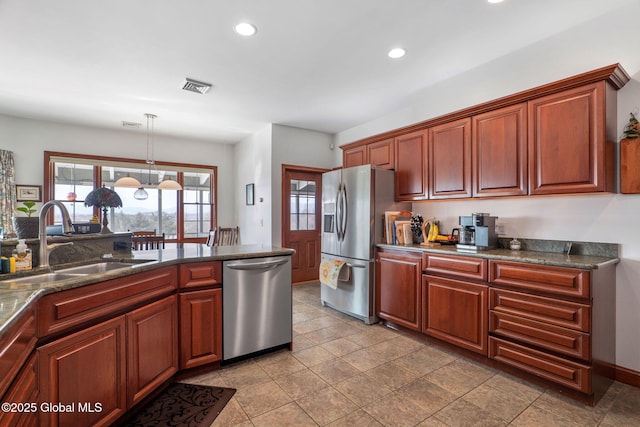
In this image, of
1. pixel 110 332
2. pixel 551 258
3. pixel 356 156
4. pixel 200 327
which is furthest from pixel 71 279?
pixel 356 156

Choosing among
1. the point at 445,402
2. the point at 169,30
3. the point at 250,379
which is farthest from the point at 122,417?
the point at 169,30

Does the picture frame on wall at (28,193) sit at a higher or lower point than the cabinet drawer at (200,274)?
higher

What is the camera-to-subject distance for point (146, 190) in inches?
231

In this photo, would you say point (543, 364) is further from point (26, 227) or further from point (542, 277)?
point (26, 227)

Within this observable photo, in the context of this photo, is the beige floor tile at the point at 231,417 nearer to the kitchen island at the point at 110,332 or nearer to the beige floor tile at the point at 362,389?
the kitchen island at the point at 110,332

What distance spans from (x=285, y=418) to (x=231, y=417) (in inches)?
12.9

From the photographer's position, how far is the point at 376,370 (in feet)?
7.91

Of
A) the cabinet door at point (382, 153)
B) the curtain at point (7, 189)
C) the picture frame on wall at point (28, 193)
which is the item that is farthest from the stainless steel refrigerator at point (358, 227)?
the curtain at point (7, 189)

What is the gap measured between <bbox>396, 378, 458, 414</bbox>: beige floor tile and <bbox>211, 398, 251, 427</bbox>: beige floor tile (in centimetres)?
104

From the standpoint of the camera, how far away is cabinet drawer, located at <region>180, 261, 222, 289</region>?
222 centimetres

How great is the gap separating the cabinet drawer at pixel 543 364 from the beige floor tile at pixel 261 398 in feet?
5.38

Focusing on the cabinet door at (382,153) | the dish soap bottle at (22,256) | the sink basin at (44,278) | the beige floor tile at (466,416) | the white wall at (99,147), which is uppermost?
the white wall at (99,147)

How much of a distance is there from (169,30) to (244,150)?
12.0ft

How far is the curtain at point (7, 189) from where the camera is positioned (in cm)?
450
